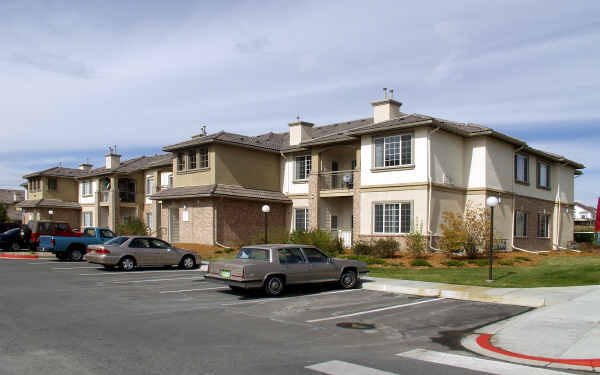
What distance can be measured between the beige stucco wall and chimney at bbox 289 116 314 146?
5.80 ft

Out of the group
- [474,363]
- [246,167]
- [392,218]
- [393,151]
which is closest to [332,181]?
[246,167]

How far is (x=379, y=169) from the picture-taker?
2545 centimetres

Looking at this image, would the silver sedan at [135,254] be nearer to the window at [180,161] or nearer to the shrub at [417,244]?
the shrub at [417,244]

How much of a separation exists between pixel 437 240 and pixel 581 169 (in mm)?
18276

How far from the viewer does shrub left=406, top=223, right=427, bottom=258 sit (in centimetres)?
2253

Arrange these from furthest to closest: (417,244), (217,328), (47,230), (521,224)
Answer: (521,224)
(47,230)
(417,244)
(217,328)

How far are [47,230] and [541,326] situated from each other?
24.8 m

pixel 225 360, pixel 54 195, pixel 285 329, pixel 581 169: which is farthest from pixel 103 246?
pixel 54 195

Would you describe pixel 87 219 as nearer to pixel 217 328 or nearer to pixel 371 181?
pixel 371 181

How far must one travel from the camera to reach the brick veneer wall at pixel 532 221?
2826cm

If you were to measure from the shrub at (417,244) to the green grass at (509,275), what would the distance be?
3229 mm

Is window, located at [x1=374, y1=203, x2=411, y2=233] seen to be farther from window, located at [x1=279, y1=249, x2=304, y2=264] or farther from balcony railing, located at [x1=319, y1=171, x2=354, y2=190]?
window, located at [x1=279, y1=249, x2=304, y2=264]

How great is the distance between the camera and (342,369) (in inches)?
268

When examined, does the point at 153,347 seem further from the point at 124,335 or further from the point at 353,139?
the point at 353,139
